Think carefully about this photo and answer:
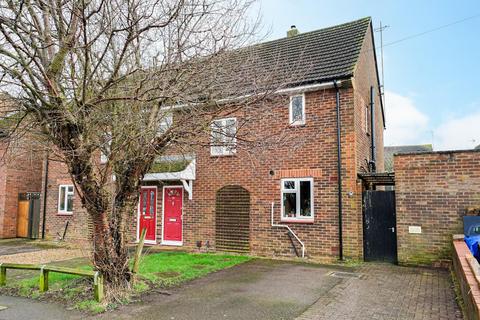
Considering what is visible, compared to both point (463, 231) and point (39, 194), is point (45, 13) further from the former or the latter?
point (39, 194)

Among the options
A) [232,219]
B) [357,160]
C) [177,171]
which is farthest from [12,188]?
[357,160]

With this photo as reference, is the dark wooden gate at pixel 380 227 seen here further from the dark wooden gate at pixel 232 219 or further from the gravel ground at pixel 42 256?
the gravel ground at pixel 42 256

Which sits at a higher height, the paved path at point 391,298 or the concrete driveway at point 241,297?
the paved path at point 391,298

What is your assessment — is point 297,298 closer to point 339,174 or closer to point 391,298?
point 391,298

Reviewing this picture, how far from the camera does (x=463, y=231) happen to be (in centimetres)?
873

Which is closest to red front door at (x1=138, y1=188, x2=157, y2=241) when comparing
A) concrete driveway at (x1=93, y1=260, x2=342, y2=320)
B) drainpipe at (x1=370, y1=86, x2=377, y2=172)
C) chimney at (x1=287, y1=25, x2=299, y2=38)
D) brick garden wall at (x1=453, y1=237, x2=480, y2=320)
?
concrete driveway at (x1=93, y1=260, x2=342, y2=320)

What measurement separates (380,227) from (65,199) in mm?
12874

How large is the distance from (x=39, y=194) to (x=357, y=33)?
1525cm

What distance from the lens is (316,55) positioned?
1179 centimetres

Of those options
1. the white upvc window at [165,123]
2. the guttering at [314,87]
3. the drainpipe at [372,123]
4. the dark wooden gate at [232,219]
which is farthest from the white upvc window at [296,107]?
the white upvc window at [165,123]

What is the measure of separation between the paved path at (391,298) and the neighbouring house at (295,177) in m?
1.92

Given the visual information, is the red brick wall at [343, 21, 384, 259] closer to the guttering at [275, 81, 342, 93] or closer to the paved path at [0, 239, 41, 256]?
the guttering at [275, 81, 342, 93]

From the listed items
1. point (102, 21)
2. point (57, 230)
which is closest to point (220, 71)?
point (102, 21)

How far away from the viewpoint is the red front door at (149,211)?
13.4 meters
